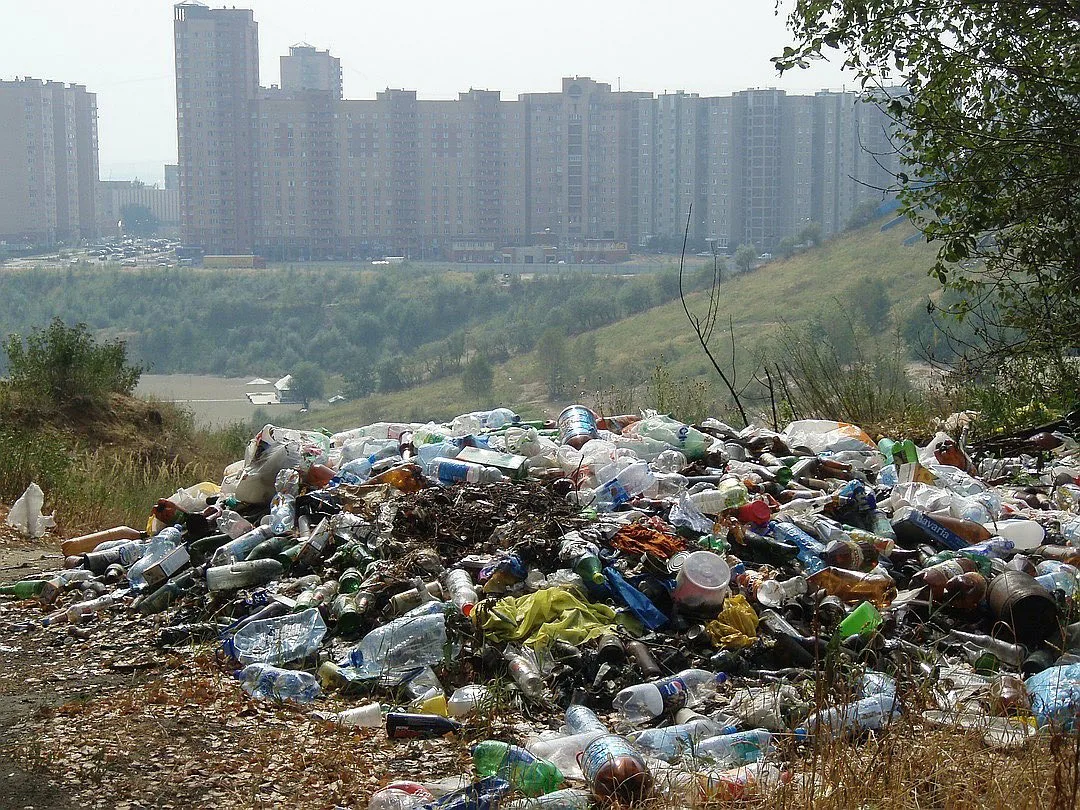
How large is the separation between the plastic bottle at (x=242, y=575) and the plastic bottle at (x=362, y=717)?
1246 mm

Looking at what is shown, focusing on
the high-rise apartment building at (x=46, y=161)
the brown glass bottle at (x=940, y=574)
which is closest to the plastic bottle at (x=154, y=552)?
the brown glass bottle at (x=940, y=574)

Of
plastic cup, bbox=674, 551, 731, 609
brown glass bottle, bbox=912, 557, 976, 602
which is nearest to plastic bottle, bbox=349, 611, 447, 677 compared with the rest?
plastic cup, bbox=674, 551, 731, 609

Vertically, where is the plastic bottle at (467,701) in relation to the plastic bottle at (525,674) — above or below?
below

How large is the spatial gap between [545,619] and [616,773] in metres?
1.07

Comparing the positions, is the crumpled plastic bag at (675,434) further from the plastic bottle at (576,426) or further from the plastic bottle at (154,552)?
the plastic bottle at (154,552)

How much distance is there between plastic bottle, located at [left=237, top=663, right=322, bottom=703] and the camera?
312 cm

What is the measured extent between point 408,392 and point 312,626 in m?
26.2

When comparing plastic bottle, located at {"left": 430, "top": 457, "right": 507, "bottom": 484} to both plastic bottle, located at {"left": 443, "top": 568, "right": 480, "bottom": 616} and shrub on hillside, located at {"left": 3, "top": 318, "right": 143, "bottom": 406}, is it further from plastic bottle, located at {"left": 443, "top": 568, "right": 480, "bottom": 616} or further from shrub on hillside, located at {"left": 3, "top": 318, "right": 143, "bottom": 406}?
shrub on hillside, located at {"left": 3, "top": 318, "right": 143, "bottom": 406}

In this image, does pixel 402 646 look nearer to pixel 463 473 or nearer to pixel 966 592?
pixel 463 473

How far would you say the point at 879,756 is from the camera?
7.27ft

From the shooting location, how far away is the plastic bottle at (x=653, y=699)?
296 cm

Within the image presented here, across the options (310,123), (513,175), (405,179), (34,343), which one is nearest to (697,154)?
(513,175)

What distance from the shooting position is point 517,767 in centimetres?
242

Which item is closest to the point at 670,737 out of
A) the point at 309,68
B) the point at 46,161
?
the point at 46,161
